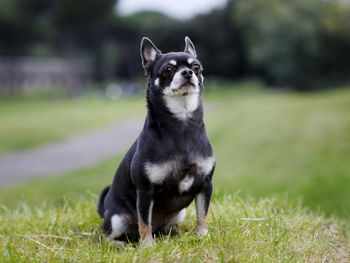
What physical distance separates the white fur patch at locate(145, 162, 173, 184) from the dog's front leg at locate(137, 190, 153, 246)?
144 mm

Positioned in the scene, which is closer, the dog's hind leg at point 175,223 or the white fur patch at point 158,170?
the white fur patch at point 158,170

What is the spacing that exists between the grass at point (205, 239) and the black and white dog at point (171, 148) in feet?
0.88

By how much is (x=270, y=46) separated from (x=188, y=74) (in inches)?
1231

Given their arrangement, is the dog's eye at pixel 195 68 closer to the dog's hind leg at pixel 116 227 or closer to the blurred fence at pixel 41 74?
the dog's hind leg at pixel 116 227

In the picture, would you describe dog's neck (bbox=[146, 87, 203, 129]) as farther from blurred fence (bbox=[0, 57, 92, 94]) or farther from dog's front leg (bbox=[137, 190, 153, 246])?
blurred fence (bbox=[0, 57, 92, 94])

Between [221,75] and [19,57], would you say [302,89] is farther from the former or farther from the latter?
[19,57]

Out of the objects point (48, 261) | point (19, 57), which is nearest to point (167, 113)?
point (48, 261)

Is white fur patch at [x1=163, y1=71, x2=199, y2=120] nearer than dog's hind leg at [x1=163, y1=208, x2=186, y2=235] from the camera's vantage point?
Yes

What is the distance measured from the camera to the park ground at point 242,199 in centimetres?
301

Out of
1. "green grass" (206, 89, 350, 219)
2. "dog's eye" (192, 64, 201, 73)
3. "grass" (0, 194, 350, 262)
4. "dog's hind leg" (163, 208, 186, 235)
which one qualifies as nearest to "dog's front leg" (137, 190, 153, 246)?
"grass" (0, 194, 350, 262)

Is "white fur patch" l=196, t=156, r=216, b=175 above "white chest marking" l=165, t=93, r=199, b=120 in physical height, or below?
below

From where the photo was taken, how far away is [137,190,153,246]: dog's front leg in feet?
10.2

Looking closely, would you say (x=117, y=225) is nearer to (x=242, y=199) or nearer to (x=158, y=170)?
(x=158, y=170)

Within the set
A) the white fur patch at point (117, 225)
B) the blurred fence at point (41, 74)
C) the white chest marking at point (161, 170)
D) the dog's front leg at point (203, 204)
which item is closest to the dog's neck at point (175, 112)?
the white chest marking at point (161, 170)
